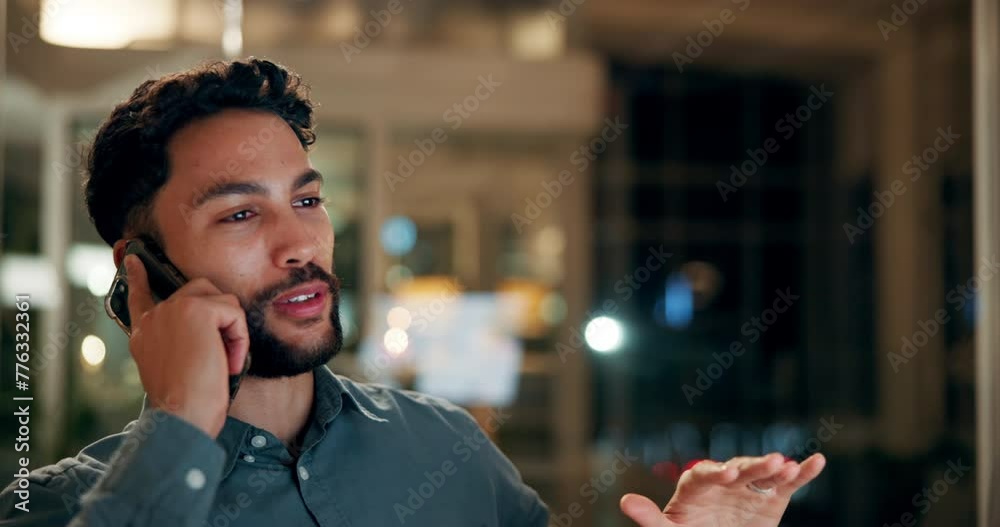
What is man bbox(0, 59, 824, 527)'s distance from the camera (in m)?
1.21

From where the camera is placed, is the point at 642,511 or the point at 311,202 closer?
the point at 642,511

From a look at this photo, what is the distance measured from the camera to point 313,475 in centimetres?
136

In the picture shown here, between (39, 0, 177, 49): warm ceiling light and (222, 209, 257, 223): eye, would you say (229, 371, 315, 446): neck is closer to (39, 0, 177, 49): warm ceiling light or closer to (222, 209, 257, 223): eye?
(222, 209, 257, 223): eye

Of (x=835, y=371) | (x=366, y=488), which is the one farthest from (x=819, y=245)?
(x=366, y=488)

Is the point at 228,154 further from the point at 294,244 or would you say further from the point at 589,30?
the point at 589,30

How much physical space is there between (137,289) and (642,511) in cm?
80

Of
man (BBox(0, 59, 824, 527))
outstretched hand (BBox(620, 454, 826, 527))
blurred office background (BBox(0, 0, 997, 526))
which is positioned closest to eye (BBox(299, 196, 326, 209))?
man (BBox(0, 59, 824, 527))

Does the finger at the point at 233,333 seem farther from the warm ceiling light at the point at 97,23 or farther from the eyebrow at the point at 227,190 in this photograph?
the warm ceiling light at the point at 97,23

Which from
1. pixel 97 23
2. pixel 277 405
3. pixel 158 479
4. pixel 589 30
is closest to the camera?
pixel 158 479

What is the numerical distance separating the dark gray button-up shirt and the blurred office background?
1436 mm

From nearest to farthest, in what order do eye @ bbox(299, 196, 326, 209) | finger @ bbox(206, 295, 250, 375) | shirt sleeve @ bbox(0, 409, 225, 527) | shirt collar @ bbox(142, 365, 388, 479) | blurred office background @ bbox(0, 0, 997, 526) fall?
shirt sleeve @ bbox(0, 409, 225, 527) → finger @ bbox(206, 295, 250, 375) → shirt collar @ bbox(142, 365, 388, 479) → eye @ bbox(299, 196, 326, 209) → blurred office background @ bbox(0, 0, 997, 526)

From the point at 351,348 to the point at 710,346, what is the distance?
540 cm

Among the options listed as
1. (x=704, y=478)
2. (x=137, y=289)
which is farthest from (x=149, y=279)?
(x=704, y=478)

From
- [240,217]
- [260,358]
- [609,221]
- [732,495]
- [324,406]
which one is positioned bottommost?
[609,221]
